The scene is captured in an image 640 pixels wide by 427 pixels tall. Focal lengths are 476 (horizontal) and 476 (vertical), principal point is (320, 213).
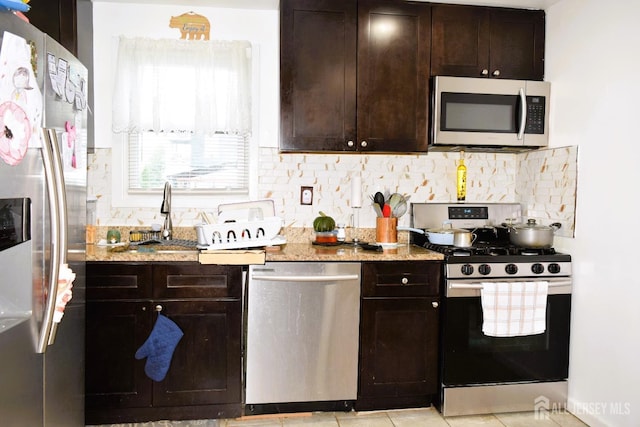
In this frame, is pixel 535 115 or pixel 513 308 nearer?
pixel 513 308

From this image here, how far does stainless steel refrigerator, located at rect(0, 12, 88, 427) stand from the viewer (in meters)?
1.38

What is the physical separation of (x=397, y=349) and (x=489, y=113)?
5.03 feet

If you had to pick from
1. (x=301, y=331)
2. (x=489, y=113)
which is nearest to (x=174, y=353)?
(x=301, y=331)

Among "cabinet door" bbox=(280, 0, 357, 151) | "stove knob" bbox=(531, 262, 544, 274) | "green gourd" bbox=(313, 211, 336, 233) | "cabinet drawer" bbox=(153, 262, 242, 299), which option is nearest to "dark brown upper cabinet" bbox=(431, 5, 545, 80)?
"cabinet door" bbox=(280, 0, 357, 151)

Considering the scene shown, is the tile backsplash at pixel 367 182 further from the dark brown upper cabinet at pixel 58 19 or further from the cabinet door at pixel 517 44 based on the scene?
the dark brown upper cabinet at pixel 58 19

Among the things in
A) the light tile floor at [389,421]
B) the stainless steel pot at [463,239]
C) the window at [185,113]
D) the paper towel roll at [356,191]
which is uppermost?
the window at [185,113]

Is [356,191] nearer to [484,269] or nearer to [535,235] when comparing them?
[484,269]

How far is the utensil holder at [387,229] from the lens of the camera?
2.94 metres

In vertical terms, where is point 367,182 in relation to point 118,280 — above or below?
above

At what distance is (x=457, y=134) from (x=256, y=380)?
1844mm

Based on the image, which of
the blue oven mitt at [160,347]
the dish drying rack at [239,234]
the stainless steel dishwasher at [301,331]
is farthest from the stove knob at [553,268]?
the blue oven mitt at [160,347]

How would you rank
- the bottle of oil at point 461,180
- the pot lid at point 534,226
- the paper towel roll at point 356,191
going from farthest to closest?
the bottle of oil at point 461,180 < the paper towel roll at point 356,191 < the pot lid at point 534,226

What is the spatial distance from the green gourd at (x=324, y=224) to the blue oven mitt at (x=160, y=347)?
40.3 inches

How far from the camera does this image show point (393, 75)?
9.46ft
